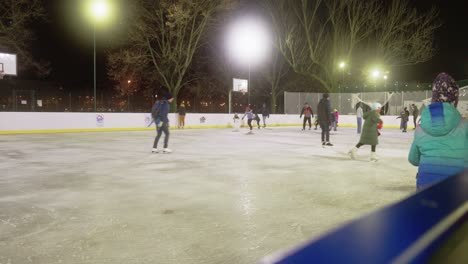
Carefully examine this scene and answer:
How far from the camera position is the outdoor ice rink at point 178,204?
3.33 meters

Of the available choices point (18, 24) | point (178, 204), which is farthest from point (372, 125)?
point (18, 24)

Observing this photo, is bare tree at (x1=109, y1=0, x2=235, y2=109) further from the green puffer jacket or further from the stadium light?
the green puffer jacket

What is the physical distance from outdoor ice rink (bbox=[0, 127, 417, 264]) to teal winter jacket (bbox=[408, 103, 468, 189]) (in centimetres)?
97

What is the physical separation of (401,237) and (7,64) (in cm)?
2486

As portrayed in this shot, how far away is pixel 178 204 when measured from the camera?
5.01 meters

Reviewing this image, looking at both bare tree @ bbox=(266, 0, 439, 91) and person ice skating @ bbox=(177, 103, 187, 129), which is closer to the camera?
person ice skating @ bbox=(177, 103, 187, 129)

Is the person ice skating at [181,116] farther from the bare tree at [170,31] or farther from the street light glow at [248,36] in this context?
the street light glow at [248,36]

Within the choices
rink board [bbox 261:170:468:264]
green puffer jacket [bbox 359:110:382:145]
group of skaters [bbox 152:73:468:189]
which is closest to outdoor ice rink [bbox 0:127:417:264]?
green puffer jacket [bbox 359:110:382:145]

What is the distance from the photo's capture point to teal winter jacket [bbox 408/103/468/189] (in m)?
2.97

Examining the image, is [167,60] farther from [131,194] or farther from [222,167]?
[131,194]

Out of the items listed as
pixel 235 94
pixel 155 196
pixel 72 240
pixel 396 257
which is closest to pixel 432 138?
pixel 396 257

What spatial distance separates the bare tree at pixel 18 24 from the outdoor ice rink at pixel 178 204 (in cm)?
1955

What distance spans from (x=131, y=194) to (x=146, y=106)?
958 inches

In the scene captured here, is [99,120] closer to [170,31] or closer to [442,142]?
[170,31]
